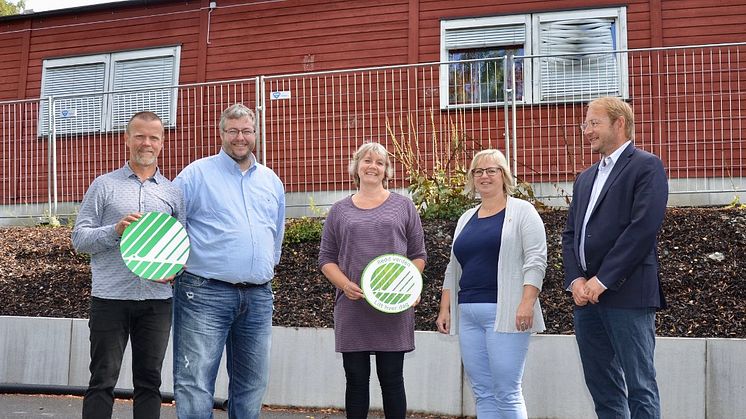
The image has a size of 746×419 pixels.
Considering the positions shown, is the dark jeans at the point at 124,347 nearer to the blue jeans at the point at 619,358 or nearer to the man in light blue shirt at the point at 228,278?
the man in light blue shirt at the point at 228,278

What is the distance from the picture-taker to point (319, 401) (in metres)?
6.82

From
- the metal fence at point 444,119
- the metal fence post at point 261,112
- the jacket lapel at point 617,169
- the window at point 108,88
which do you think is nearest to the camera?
the jacket lapel at point 617,169

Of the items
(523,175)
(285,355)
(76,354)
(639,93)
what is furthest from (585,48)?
(76,354)

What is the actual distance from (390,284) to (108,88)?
11267 mm

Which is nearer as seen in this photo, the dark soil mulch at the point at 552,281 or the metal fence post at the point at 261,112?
the dark soil mulch at the point at 552,281

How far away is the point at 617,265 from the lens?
13.6 ft

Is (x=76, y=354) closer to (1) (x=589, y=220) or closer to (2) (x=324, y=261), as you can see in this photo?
(2) (x=324, y=261)

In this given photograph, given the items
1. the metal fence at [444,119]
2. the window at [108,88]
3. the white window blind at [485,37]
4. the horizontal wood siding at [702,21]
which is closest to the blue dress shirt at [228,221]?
the metal fence at [444,119]

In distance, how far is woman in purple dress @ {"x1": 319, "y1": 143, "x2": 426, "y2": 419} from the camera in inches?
185

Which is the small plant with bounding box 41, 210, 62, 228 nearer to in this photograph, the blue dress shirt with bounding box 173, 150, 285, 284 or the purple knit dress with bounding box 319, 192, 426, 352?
the blue dress shirt with bounding box 173, 150, 285, 284

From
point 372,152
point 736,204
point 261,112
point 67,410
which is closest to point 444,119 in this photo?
point 261,112

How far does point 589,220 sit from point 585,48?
8.09m

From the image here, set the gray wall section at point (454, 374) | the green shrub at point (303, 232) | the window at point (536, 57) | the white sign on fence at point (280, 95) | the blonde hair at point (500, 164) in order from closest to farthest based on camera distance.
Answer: the blonde hair at point (500, 164) < the gray wall section at point (454, 374) < the green shrub at point (303, 232) < the window at point (536, 57) < the white sign on fence at point (280, 95)

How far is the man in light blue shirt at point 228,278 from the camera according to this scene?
4.52 m
